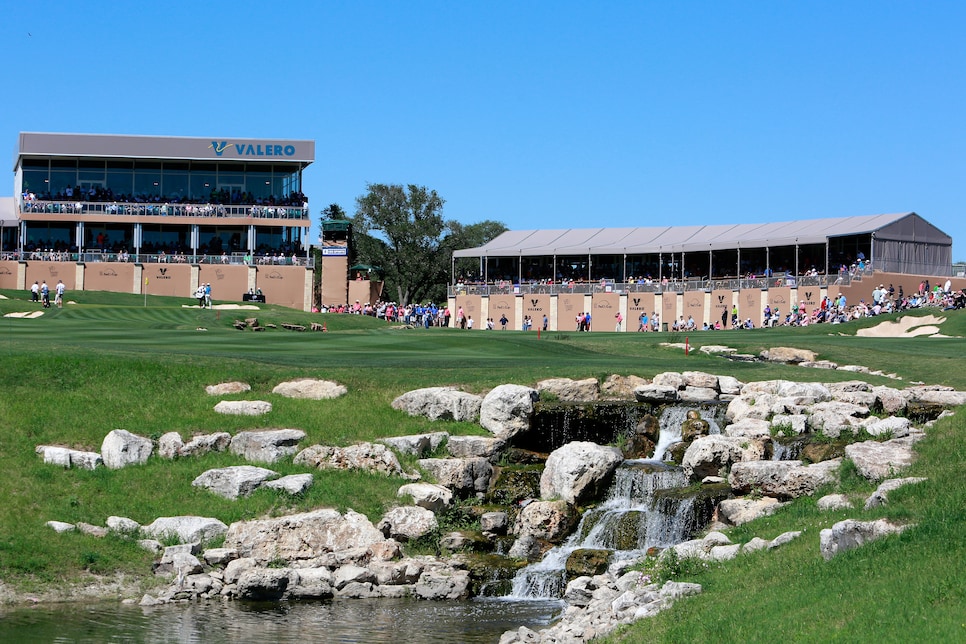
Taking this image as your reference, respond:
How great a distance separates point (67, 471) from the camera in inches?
993

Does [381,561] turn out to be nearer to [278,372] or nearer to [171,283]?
[278,372]

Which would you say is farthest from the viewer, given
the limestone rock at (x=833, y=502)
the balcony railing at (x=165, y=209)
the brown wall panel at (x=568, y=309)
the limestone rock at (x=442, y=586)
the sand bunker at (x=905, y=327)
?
the brown wall panel at (x=568, y=309)

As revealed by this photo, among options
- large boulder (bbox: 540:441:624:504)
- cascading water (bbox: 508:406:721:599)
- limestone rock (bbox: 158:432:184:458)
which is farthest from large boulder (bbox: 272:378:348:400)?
cascading water (bbox: 508:406:721:599)


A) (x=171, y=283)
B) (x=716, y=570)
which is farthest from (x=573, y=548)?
(x=171, y=283)

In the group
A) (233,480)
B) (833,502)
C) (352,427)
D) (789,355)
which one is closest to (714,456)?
(833,502)

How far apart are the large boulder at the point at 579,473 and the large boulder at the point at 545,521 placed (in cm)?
80

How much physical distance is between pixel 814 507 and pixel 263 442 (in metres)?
12.2

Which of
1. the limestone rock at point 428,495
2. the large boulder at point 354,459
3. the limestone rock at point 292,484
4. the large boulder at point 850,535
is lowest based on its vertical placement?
the limestone rock at point 428,495

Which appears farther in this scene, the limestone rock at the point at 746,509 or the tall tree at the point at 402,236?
the tall tree at the point at 402,236

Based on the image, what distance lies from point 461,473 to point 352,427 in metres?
3.44

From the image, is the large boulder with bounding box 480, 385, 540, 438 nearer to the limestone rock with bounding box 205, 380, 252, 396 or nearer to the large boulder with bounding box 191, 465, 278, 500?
the large boulder with bounding box 191, 465, 278, 500

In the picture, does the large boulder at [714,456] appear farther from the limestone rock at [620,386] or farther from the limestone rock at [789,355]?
the limestone rock at [789,355]

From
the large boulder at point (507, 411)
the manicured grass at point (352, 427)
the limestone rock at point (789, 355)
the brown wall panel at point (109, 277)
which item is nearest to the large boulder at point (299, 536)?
the manicured grass at point (352, 427)

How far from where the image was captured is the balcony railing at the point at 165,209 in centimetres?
8144
